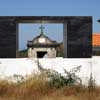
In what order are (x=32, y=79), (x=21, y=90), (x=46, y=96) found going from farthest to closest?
(x=32, y=79) < (x=21, y=90) < (x=46, y=96)

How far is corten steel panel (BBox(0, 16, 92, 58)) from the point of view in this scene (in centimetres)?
1445

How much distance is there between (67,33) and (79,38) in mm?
653

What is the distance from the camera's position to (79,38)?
14.8m

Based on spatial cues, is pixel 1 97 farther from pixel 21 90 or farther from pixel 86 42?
pixel 86 42

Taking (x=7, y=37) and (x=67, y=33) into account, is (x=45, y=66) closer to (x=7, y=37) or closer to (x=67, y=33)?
(x=67, y=33)

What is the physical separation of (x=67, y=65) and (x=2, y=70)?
2418 mm

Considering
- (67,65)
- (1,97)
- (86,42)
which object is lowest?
(1,97)

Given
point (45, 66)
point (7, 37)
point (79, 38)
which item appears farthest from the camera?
point (79, 38)

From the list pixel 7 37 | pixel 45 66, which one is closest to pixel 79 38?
pixel 7 37

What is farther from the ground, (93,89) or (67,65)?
(67,65)

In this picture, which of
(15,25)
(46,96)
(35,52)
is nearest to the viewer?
(46,96)

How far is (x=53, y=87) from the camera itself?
10953 mm

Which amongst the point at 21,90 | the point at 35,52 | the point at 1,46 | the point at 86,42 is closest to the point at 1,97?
the point at 21,90

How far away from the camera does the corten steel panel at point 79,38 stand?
47.9ft
